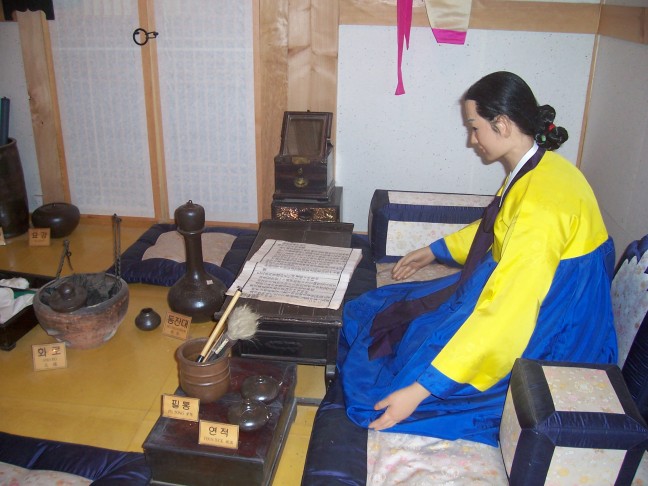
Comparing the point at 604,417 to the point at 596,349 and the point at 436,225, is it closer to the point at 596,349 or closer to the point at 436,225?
the point at 596,349

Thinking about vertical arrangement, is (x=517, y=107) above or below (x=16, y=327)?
above

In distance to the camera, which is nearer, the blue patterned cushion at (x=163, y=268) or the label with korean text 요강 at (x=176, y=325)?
the label with korean text 요강 at (x=176, y=325)

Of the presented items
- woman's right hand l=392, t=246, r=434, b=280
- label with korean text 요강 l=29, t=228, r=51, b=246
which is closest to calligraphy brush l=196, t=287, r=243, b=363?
woman's right hand l=392, t=246, r=434, b=280

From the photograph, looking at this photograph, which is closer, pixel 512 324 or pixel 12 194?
pixel 512 324

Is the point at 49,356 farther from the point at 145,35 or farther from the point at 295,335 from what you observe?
the point at 145,35

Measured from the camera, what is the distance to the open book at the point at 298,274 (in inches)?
73.0

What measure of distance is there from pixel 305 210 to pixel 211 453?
5.35ft

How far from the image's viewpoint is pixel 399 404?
1526 millimetres

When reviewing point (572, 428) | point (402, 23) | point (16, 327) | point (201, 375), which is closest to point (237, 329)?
point (201, 375)

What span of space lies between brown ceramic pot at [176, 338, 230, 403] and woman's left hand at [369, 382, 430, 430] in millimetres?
412

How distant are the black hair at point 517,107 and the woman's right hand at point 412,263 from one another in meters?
0.75

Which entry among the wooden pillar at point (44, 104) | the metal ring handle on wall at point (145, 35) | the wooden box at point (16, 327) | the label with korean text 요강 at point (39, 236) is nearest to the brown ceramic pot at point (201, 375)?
the wooden box at point (16, 327)

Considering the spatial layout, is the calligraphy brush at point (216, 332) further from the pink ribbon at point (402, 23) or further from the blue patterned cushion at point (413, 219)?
the pink ribbon at point (402, 23)

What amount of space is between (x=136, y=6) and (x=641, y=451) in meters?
3.00
